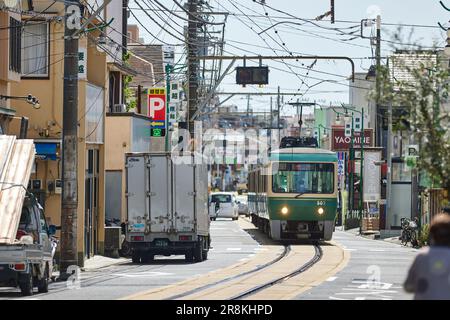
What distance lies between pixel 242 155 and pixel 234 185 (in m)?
11.0

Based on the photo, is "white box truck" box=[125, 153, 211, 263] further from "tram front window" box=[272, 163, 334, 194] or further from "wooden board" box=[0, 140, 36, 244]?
"tram front window" box=[272, 163, 334, 194]

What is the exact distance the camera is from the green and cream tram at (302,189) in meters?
44.0

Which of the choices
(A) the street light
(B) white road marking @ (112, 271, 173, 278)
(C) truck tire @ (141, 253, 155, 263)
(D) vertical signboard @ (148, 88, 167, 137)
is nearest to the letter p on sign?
(D) vertical signboard @ (148, 88, 167, 137)

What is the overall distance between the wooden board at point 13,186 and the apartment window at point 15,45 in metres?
7.65

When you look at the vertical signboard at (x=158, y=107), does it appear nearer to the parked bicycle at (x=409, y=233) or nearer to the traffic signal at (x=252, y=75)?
the parked bicycle at (x=409, y=233)

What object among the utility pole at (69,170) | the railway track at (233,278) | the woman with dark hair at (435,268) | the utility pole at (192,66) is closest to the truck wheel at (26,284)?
the railway track at (233,278)

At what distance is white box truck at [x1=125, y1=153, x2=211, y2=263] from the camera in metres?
33.6

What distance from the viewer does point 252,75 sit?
39.8 meters

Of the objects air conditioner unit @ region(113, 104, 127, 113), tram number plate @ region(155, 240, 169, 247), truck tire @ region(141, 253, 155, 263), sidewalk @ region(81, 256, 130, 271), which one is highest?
air conditioner unit @ region(113, 104, 127, 113)

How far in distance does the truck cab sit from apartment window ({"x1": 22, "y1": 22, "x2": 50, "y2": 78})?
10.6m

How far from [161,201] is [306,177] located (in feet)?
37.5

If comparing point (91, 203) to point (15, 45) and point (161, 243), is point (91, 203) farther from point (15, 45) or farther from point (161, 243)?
point (15, 45)

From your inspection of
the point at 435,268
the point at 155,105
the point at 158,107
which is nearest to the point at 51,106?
the point at 155,105
